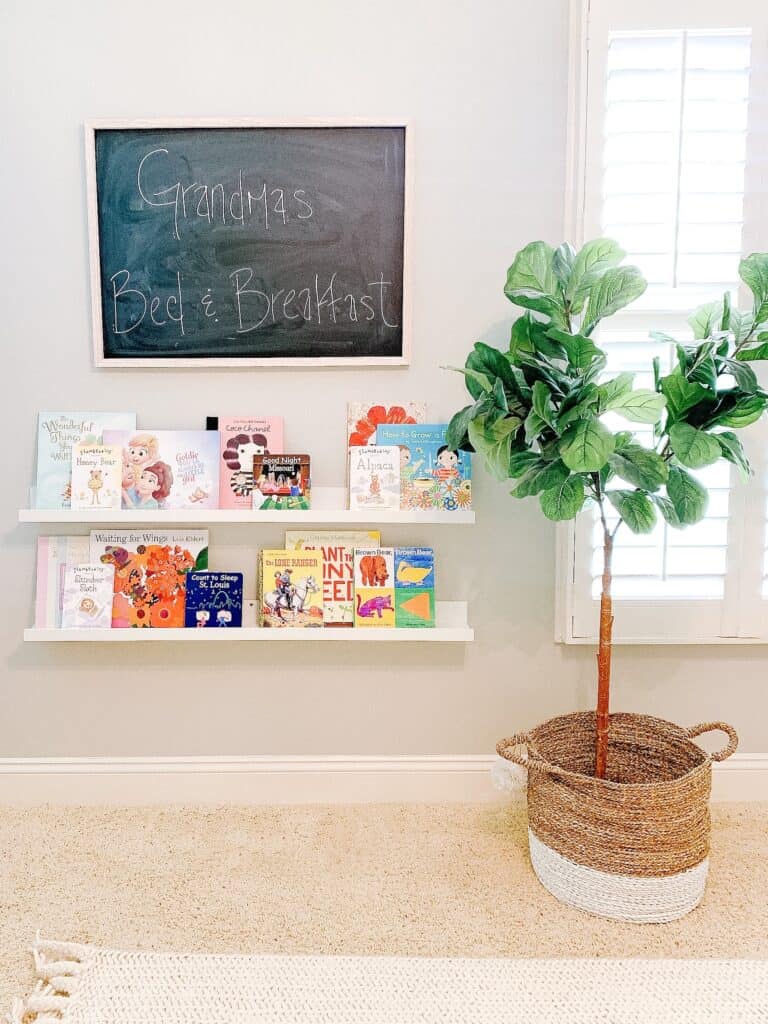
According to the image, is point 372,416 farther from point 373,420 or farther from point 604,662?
point 604,662

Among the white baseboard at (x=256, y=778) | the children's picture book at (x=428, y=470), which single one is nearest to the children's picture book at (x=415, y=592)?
the children's picture book at (x=428, y=470)

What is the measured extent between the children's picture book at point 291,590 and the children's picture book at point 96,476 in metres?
0.43

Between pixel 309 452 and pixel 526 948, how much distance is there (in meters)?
1.25

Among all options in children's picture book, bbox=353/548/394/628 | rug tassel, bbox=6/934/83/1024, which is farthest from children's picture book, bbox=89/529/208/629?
rug tassel, bbox=6/934/83/1024

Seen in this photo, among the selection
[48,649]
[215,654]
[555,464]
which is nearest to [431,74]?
[555,464]

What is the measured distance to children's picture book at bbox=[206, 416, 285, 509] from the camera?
2031 millimetres

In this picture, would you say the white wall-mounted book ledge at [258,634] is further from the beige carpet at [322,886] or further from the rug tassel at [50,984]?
the rug tassel at [50,984]

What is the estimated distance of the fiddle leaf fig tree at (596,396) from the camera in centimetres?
156

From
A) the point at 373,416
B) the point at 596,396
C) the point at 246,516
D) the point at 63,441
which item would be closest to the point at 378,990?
the point at 246,516

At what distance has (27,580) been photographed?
2100mm

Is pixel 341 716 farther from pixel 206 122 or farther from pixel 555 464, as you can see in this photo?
pixel 206 122

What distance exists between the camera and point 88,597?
2025mm

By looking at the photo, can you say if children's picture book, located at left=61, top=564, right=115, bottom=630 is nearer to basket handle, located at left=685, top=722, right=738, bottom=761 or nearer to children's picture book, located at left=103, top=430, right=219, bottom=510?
children's picture book, located at left=103, top=430, right=219, bottom=510

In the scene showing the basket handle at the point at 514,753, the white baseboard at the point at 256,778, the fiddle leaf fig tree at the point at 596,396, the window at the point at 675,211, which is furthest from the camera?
the white baseboard at the point at 256,778
